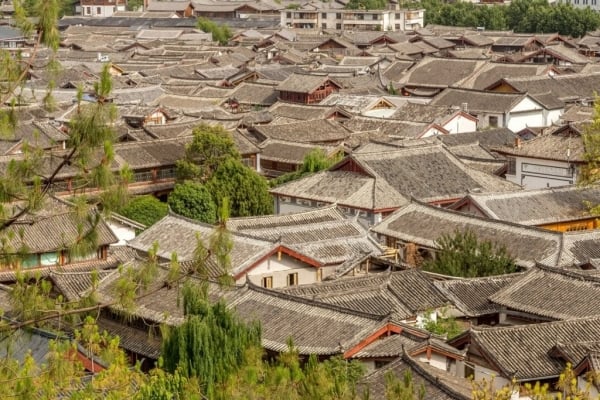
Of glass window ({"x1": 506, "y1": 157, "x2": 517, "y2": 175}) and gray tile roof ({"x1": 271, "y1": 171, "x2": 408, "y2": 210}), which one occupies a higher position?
gray tile roof ({"x1": 271, "y1": 171, "x2": 408, "y2": 210})

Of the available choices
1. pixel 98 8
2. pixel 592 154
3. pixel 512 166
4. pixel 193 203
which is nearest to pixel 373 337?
pixel 592 154

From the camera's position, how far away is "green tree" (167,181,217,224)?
32875 mm

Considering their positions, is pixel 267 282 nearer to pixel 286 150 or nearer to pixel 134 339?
pixel 134 339

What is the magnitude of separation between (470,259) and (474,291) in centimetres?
190

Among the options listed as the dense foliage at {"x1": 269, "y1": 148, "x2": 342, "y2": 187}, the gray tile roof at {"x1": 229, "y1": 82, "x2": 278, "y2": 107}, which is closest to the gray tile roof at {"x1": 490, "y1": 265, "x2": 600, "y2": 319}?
the dense foliage at {"x1": 269, "y1": 148, "x2": 342, "y2": 187}

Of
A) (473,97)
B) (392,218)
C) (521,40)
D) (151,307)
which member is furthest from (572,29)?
(151,307)

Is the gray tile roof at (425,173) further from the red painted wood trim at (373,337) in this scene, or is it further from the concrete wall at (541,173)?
the red painted wood trim at (373,337)

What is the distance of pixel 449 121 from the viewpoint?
4528 cm

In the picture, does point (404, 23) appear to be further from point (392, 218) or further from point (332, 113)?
point (392, 218)

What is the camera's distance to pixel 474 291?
23219 millimetres

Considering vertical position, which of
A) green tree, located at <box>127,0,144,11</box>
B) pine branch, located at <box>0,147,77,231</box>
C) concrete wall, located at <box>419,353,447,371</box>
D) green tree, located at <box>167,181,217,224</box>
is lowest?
green tree, located at <box>127,0,144,11</box>

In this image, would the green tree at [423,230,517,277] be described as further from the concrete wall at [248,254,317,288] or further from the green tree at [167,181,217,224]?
the green tree at [167,181,217,224]

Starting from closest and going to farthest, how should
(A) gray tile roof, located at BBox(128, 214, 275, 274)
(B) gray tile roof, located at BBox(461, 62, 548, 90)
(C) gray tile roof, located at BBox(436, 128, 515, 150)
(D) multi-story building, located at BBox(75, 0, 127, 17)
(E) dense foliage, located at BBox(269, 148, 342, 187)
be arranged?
(A) gray tile roof, located at BBox(128, 214, 275, 274) < (E) dense foliage, located at BBox(269, 148, 342, 187) < (C) gray tile roof, located at BBox(436, 128, 515, 150) < (B) gray tile roof, located at BBox(461, 62, 548, 90) < (D) multi-story building, located at BBox(75, 0, 127, 17)

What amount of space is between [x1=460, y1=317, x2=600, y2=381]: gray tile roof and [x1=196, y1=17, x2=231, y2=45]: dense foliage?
223 ft
